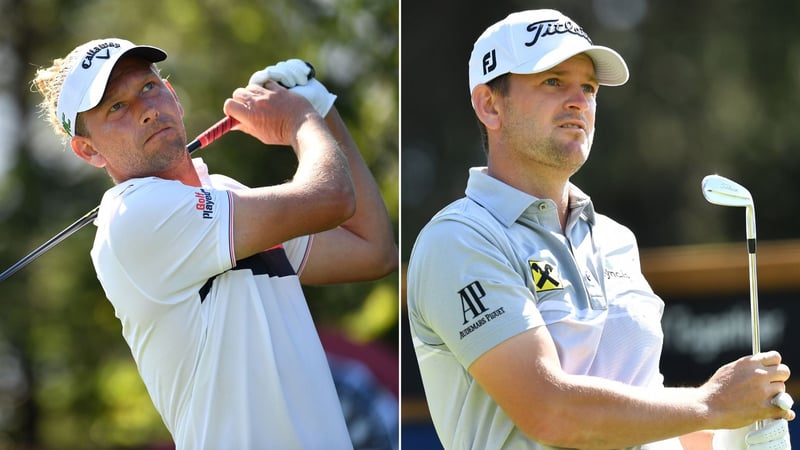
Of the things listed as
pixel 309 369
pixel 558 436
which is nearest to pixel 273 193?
pixel 309 369

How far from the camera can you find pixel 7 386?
1162cm

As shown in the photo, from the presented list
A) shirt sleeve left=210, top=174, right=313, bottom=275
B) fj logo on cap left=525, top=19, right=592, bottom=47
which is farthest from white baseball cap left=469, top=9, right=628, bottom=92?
shirt sleeve left=210, top=174, right=313, bottom=275

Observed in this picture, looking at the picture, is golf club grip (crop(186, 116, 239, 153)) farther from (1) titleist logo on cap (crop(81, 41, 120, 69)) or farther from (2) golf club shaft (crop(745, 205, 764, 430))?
(2) golf club shaft (crop(745, 205, 764, 430))

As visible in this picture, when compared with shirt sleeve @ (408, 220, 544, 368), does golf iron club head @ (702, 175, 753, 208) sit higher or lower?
higher

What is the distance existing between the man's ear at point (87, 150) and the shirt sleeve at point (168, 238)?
0.25 meters

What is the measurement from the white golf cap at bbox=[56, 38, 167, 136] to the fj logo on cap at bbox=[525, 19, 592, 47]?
0.95m

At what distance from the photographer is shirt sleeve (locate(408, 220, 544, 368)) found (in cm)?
281

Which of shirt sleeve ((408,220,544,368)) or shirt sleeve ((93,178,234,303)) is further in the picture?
shirt sleeve ((93,178,234,303))

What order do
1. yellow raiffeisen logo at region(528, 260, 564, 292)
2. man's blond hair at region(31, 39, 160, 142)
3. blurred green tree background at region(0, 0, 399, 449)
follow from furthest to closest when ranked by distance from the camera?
1. blurred green tree background at region(0, 0, 399, 449)
2. man's blond hair at region(31, 39, 160, 142)
3. yellow raiffeisen logo at region(528, 260, 564, 292)

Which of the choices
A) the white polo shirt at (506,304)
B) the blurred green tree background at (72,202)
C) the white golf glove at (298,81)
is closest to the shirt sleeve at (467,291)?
the white polo shirt at (506,304)

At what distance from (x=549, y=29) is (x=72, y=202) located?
908cm

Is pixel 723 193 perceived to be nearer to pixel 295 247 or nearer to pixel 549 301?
pixel 549 301

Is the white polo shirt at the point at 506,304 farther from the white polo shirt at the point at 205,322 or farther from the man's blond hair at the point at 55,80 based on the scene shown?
the man's blond hair at the point at 55,80

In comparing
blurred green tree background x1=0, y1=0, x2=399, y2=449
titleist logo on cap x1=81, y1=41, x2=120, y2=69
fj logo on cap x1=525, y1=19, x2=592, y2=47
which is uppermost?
fj logo on cap x1=525, y1=19, x2=592, y2=47
